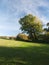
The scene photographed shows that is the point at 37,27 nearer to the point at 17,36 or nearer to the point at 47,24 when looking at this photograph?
the point at 47,24

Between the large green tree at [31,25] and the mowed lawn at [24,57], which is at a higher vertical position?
the large green tree at [31,25]

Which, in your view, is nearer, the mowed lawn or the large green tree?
the mowed lawn

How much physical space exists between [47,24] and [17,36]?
12542mm

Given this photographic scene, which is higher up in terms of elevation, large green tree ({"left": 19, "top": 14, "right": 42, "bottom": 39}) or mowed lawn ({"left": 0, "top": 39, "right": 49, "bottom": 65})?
large green tree ({"left": 19, "top": 14, "right": 42, "bottom": 39})

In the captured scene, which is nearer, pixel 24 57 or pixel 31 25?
pixel 24 57

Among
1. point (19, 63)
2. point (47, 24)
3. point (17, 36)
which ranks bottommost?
point (19, 63)

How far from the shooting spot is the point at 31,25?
66750 mm

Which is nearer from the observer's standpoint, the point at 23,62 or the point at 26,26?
the point at 23,62

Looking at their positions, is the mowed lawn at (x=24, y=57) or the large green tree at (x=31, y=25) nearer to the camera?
the mowed lawn at (x=24, y=57)

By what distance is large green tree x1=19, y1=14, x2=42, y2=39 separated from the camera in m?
66.2

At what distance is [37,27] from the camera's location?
65750 millimetres

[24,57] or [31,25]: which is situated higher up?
[31,25]

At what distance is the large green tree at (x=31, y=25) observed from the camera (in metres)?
66.2

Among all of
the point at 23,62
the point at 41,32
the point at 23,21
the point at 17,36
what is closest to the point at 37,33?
the point at 41,32
